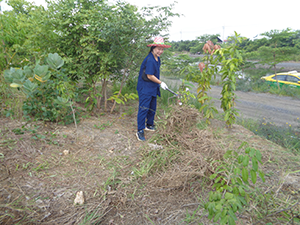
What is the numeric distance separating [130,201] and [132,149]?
0.99m

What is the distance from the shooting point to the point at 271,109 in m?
6.56

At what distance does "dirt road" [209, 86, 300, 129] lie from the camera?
17.7 feet

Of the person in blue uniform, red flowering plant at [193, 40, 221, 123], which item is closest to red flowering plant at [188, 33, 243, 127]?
red flowering plant at [193, 40, 221, 123]

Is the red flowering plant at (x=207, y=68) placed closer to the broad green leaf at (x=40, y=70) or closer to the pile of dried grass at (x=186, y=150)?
the pile of dried grass at (x=186, y=150)

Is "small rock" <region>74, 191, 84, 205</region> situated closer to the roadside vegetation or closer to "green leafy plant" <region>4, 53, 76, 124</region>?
the roadside vegetation

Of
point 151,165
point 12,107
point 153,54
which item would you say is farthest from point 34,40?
point 151,165

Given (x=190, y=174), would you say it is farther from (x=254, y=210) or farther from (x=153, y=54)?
(x=153, y=54)

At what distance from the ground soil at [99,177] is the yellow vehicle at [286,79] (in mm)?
7887

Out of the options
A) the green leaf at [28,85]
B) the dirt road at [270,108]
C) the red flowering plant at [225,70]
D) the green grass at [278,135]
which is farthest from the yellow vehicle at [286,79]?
the green leaf at [28,85]

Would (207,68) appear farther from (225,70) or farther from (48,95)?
(48,95)

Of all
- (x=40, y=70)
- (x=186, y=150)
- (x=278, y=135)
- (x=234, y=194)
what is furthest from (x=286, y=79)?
(x=40, y=70)

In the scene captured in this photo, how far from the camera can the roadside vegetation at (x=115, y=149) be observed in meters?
1.88

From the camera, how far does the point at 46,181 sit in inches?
85.4

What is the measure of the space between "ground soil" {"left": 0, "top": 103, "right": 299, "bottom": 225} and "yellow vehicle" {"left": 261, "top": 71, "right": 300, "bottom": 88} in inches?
310
